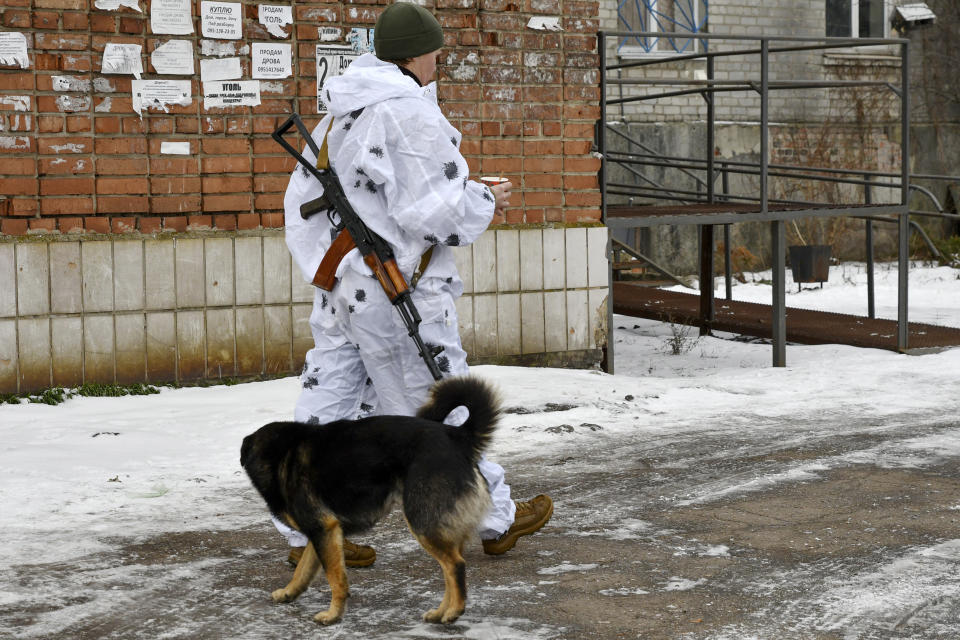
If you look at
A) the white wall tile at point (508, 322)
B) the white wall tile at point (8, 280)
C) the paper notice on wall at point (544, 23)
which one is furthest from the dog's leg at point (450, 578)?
the paper notice on wall at point (544, 23)

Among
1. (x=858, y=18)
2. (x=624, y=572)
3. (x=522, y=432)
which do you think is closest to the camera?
(x=624, y=572)

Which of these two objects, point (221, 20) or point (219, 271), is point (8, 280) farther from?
point (221, 20)

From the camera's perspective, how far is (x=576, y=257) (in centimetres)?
816

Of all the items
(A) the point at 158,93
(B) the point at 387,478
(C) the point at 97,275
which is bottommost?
(B) the point at 387,478

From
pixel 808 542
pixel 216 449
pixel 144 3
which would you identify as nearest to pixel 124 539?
pixel 216 449

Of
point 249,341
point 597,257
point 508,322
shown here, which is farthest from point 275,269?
point 597,257

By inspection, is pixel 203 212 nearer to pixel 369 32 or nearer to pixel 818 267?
pixel 369 32

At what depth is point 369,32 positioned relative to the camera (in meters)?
7.56

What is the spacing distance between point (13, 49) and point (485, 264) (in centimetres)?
293

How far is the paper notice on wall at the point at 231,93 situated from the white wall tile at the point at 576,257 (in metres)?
2.13

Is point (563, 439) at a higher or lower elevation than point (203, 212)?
lower

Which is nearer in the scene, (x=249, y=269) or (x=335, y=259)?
(x=335, y=259)

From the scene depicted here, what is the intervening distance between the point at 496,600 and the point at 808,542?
50.7 inches

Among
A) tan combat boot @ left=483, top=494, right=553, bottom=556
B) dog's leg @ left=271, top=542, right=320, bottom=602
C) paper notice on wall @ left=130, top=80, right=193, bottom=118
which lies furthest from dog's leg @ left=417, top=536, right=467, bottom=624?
paper notice on wall @ left=130, top=80, right=193, bottom=118
